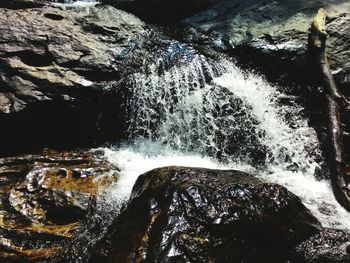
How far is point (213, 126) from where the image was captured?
6711mm

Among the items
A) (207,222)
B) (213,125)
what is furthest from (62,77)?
(207,222)

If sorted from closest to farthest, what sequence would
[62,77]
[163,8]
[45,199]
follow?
1. [45,199]
2. [62,77]
3. [163,8]

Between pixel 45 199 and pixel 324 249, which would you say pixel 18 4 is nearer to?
pixel 45 199

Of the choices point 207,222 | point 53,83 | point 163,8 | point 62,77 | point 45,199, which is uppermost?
point 163,8

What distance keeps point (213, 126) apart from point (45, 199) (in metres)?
3.40

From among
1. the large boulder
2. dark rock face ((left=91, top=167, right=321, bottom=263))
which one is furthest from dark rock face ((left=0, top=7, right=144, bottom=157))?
dark rock face ((left=91, top=167, right=321, bottom=263))

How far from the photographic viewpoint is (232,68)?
7363 millimetres

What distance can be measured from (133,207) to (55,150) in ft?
10.3

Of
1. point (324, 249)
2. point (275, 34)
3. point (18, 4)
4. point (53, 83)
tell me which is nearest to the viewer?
point (324, 249)

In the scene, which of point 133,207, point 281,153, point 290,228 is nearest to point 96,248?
point 133,207

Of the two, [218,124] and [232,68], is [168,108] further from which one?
[232,68]

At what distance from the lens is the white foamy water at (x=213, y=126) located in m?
6.32

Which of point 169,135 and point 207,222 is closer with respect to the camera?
point 207,222

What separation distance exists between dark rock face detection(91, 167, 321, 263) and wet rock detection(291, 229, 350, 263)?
9cm
